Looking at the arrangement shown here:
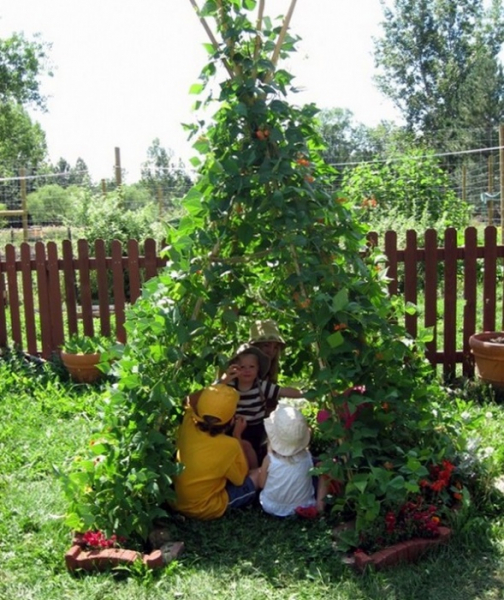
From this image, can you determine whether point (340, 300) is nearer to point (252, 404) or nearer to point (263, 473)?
point (263, 473)

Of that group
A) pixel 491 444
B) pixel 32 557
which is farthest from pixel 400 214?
pixel 32 557

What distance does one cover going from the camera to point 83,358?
21.8 feet

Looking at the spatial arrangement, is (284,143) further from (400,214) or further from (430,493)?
(400,214)

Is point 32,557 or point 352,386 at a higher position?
point 352,386

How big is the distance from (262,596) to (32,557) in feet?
4.06

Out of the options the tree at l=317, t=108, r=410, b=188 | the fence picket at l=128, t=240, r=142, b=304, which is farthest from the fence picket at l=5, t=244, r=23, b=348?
the tree at l=317, t=108, r=410, b=188

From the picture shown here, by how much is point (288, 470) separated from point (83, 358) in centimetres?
337

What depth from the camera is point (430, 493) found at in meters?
3.71

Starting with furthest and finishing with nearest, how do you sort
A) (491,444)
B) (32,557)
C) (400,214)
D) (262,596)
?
1. (400,214)
2. (491,444)
3. (32,557)
4. (262,596)

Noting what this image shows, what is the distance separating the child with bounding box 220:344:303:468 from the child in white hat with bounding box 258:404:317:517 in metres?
0.44

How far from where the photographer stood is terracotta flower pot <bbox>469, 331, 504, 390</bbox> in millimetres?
5762

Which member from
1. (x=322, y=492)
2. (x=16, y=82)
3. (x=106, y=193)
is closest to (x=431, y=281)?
(x=322, y=492)

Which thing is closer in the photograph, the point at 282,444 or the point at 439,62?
the point at 282,444

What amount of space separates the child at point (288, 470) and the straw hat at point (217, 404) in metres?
0.25
